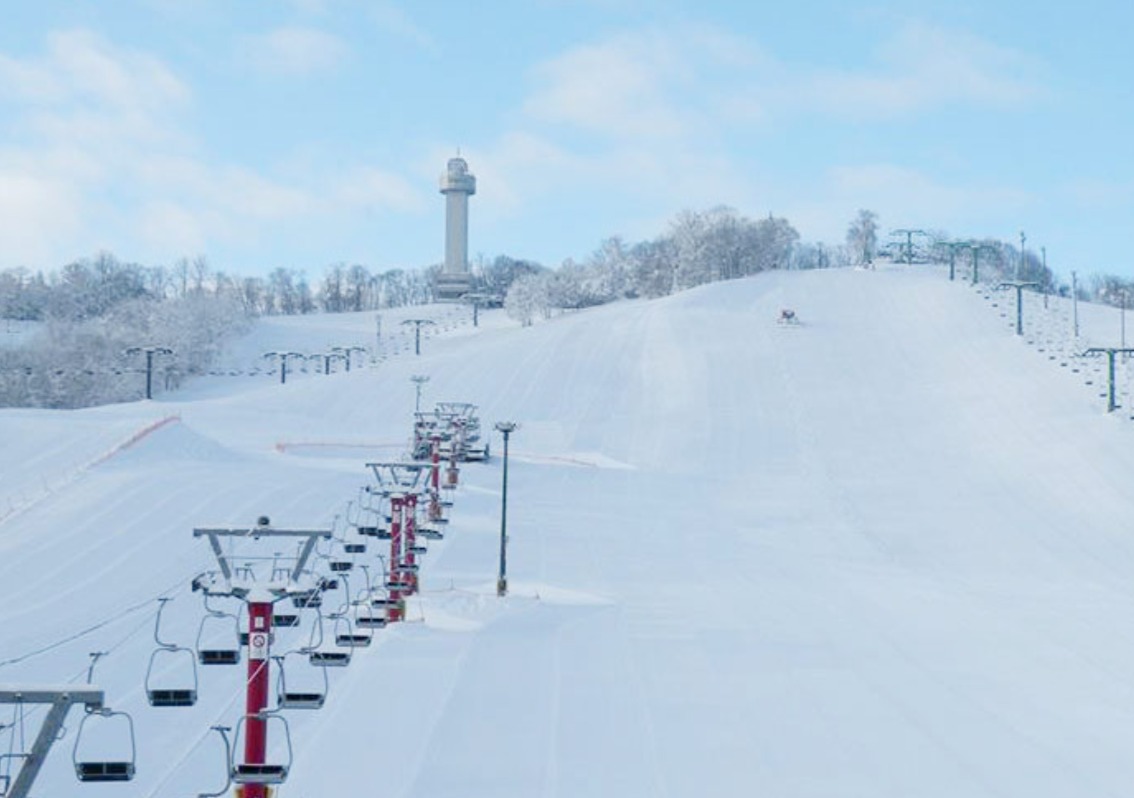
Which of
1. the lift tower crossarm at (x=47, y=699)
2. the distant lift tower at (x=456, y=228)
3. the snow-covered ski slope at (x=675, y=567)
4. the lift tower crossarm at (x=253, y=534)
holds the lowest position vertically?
the snow-covered ski slope at (x=675, y=567)

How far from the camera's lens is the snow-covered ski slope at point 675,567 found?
15625 mm

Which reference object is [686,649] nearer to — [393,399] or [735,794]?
[735,794]

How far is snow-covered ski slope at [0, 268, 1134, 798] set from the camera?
1562cm

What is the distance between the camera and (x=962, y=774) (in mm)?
15000

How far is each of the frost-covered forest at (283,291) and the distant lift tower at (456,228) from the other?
20.1ft

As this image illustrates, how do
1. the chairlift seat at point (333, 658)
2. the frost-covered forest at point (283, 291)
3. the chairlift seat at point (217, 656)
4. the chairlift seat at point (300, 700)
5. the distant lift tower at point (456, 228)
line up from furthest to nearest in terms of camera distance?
the distant lift tower at point (456, 228) → the frost-covered forest at point (283, 291) → the chairlift seat at point (333, 658) → the chairlift seat at point (217, 656) → the chairlift seat at point (300, 700)

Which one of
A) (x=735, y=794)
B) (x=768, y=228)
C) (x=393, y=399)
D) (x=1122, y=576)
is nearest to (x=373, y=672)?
(x=735, y=794)

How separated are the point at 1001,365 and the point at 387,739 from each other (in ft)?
149

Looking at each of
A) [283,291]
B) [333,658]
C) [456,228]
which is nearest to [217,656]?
[333,658]

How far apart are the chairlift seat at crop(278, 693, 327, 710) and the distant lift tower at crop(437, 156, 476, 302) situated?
392 ft

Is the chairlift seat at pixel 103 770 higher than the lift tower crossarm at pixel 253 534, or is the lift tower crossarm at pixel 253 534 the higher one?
the lift tower crossarm at pixel 253 534

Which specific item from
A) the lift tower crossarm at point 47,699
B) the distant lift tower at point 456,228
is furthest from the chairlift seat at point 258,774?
the distant lift tower at point 456,228

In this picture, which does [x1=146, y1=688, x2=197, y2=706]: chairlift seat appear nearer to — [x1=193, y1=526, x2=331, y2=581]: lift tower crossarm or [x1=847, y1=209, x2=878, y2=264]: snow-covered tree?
[x1=193, y1=526, x2=331, y2=581]: lift tower crossarm

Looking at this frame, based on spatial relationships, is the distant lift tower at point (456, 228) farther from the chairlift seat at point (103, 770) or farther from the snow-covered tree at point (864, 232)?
the chairlift seat at point (103, 770)
